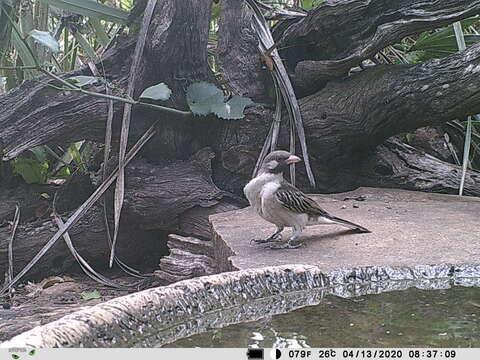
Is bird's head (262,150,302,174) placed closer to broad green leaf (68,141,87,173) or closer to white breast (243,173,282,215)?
white breast (243,173,282,215)

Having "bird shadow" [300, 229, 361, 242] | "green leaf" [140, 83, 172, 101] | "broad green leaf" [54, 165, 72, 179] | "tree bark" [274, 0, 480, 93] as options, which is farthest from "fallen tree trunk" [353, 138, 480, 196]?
"broad green leaf" [54, 165, 72, 179]

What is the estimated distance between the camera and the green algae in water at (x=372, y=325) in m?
2.05

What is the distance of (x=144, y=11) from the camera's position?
4.84 meters

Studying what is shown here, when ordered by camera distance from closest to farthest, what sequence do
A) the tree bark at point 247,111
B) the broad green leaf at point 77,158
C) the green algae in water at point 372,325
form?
the green algae in water at point 372,325, the tree bark at point 247,111, the broad green leaf at point 77,158

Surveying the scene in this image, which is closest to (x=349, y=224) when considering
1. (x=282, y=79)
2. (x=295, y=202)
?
(x=295, y=202)

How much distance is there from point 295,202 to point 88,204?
164cm

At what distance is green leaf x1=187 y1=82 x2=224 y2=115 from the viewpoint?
4809mm

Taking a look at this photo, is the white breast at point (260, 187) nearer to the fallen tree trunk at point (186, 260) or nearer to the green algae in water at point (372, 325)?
the fallen tree trunk at point (186, 260)

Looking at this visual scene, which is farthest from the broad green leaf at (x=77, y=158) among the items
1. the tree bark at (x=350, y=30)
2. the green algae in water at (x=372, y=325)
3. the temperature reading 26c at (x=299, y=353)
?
the temperature reading 26c at (x=299, y=353)

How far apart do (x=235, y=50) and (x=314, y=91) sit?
2.13 ft

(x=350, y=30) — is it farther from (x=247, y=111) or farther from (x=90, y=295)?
(x=90, y=295)

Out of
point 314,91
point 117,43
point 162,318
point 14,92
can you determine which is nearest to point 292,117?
point 314,91

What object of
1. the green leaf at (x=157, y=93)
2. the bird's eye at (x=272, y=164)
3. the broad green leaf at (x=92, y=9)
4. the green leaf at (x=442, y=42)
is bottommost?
the bird's eye at (x=272, y=164)

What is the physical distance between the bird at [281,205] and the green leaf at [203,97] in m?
1.18
